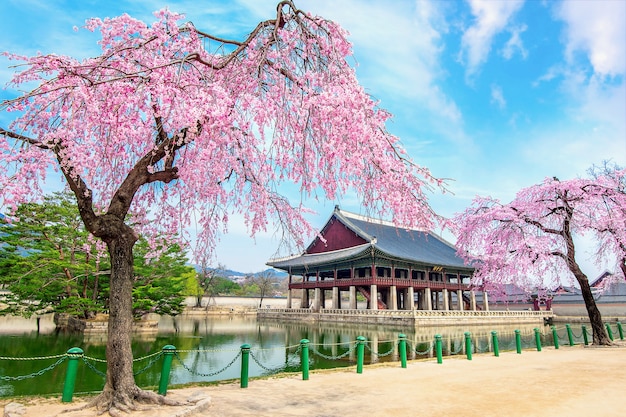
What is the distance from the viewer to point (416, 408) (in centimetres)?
609

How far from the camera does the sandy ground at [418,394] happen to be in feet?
19.2

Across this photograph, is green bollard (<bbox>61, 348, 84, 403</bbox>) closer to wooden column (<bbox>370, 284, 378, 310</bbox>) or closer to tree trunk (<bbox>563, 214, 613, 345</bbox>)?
tree trunk (<bbox>563, 214, 613, 345</bbox>)

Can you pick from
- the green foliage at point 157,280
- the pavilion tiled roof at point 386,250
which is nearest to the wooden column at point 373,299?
the pavilion tiled roof at point 386,250

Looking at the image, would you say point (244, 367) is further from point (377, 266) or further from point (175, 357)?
point (377, 266)

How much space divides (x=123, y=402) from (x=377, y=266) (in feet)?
114

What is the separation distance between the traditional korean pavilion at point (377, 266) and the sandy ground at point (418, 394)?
25994 millimetres

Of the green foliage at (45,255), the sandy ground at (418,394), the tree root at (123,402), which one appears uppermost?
the green foliage at (45,255)

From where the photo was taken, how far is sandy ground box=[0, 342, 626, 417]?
5.86 metres

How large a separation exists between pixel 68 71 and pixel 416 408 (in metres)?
6.76

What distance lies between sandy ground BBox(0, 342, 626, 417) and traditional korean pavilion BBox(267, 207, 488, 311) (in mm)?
25994

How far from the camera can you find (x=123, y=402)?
558cm

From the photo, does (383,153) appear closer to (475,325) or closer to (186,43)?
(186,43)

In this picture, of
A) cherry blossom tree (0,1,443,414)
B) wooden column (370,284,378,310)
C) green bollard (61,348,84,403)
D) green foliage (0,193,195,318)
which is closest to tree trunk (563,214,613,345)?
cherry blossom tree (0,1,443,414)

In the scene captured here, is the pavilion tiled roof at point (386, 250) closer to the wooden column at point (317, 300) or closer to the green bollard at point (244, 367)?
the wooden column at point (317, 300)
